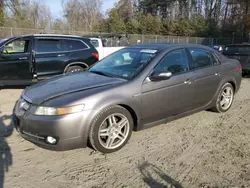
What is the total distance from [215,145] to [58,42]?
5.75 metres

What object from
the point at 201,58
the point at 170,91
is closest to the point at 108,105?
the point at 170,91

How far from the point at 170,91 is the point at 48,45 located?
4.82 m

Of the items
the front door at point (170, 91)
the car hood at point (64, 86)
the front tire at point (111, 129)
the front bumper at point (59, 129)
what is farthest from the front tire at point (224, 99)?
the front bumper at point (59, 129)

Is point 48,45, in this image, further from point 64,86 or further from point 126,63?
point 64,86

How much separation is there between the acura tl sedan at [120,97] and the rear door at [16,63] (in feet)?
10.8

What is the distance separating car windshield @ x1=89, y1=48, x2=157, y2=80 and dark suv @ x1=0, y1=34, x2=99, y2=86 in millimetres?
3086

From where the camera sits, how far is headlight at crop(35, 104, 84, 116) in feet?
10.7

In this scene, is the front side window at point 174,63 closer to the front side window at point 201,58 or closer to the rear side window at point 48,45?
the front side window at point 201,58

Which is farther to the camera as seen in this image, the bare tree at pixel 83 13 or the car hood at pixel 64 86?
the bare tree at pixel 83 13

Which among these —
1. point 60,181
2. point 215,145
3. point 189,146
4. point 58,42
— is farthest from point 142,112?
point 58,42

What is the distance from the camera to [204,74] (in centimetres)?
478

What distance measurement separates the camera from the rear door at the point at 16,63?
23.1 feet

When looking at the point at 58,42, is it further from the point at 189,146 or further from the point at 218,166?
the point at 218,166

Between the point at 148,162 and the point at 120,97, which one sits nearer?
the point at 148,162
